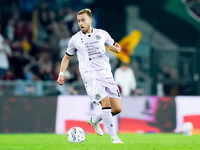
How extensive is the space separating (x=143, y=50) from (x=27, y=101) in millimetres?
5540

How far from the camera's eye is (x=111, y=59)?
64.5ft

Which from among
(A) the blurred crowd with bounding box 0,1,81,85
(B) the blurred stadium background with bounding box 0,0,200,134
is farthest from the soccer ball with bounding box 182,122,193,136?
(A) the blurred crowd with bounding box 0,1,81,85

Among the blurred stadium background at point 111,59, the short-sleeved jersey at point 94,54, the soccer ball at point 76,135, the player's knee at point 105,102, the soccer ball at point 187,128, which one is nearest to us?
the soccer ball at point 76,135

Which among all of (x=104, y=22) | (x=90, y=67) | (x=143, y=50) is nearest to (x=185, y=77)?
(x=143, y=50)

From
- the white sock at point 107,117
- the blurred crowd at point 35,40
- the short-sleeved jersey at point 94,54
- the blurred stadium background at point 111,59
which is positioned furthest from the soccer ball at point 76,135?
the blurred crowd at point 35,40

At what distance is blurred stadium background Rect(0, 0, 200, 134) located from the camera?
15945 mm

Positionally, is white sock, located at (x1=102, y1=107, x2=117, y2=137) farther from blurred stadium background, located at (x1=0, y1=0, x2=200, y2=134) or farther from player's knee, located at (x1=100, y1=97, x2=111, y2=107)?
blurred stadium background, located at (x1=0, y1=0, x2=200, y2=134)

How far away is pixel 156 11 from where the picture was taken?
20812mm

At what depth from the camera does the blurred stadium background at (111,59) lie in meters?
15.9

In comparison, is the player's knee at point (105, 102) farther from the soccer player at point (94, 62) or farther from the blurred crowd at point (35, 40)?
the blurred crowd at point (35, 40)

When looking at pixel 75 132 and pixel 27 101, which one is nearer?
pixel 75 132

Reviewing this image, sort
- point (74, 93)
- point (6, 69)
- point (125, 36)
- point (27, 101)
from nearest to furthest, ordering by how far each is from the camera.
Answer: point (27, 101)
point (74, 93)
point (6, 69)
point (125, 36)

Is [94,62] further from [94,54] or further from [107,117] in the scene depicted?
[107,117]

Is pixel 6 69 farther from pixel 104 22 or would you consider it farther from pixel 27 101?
pixel 104 22
